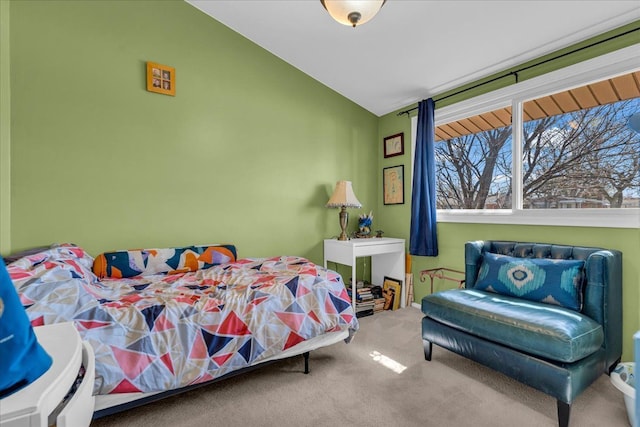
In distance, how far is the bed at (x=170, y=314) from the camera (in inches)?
55.4

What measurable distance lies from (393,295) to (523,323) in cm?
175

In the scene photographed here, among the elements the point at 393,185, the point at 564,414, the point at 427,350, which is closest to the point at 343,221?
the point at 393,185

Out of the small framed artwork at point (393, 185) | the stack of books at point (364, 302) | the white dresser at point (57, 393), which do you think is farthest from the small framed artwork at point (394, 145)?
the white dresser at point (57, 393)

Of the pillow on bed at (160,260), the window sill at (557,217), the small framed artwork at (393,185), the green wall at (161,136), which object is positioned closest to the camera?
the window sill at (557,217)

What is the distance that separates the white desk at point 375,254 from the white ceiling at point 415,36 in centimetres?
162

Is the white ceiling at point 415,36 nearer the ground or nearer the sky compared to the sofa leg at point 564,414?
nearer the sky

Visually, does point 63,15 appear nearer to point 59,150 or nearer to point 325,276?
point 59,150

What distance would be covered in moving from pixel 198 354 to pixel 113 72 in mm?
2257

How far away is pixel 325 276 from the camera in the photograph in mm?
2184

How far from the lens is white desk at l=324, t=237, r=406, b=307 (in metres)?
3.08

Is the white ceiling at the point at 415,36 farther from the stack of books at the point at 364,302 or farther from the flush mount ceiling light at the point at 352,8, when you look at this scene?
the stack of books at the point at 364,302

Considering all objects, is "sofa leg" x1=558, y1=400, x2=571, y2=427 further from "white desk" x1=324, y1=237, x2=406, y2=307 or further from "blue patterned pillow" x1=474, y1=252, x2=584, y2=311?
"white desk" x1=324, y1=237, x2=406, y2=307

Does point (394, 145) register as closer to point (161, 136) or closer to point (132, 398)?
point (161, 136)

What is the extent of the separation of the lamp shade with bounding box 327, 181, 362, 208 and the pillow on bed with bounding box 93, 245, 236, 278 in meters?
1.13
